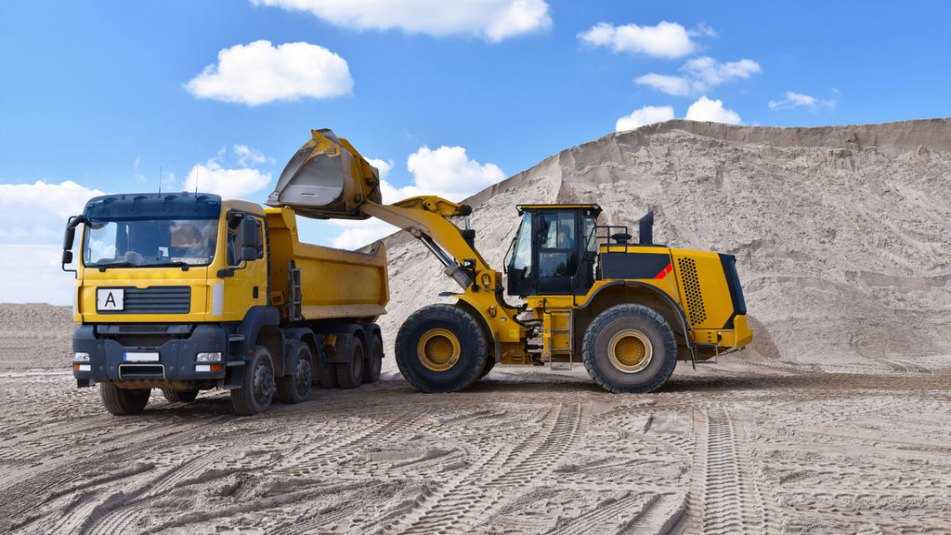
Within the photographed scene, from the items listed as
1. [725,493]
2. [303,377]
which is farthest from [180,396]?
[725,493]

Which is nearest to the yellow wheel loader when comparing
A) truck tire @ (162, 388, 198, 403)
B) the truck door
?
the truck door

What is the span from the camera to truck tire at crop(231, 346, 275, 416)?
39.8 ft

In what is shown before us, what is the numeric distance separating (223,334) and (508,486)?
512 cm

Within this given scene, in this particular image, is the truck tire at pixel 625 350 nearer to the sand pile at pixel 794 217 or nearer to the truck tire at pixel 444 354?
the truck tire at pixel 444 354

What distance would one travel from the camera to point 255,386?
12.4 m

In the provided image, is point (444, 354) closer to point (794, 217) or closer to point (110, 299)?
point (110, 299)

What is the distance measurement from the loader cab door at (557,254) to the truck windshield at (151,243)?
18.0 ft

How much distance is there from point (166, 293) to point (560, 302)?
6.29 m

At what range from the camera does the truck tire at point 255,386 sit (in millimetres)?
12117

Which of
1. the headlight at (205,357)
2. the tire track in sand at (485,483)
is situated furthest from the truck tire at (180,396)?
the tire track in sand at (485,483)

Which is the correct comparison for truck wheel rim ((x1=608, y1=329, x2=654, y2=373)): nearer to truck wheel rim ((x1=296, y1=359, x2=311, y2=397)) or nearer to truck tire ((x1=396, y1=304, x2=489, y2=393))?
truck tire ((x1=396, y1=304, x2=489, y2=393))

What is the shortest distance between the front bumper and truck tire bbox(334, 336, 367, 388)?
169 inches

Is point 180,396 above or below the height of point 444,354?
below

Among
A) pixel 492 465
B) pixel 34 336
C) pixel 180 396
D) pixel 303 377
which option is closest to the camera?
pixel 492 465
